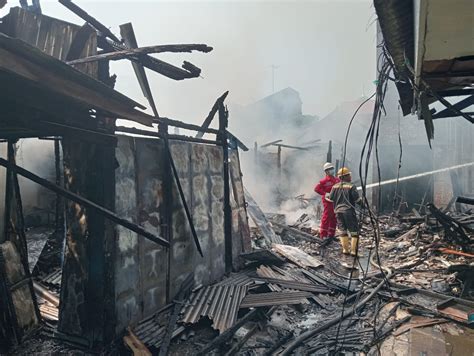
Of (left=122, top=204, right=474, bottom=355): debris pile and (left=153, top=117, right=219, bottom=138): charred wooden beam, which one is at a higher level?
(left=153, top=117, right=219, bottom=138): charred wooden beam

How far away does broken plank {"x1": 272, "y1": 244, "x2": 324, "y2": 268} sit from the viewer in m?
7.56

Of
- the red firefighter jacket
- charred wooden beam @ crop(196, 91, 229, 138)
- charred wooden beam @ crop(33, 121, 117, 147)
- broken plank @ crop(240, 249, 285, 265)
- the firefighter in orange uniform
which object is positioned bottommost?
broken plank @ crop(240, 249, 285, 265)

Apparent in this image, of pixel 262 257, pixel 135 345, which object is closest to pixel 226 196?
pixel 262 257

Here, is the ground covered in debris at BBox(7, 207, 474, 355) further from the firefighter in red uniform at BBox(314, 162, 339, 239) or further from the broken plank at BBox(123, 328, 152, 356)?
the firefighter in red uniform at BBox(314, 162, 339, 239)

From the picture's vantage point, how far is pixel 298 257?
7.93 m

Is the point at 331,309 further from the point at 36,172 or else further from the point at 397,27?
the point at 36,172

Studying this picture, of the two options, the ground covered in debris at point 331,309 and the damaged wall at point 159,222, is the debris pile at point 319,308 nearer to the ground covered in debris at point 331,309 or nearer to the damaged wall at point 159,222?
the ground covered in debris at point 331,309

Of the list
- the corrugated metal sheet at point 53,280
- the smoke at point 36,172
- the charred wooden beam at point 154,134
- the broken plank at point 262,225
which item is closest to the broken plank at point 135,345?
the charred wooden beam at point 154,134

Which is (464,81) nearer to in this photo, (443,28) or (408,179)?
(443,28)

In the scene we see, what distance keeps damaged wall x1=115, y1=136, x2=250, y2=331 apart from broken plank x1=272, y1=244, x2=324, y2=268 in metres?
1.96

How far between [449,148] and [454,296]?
1283 cm

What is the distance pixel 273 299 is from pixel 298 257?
Answer: 2583 millimetres

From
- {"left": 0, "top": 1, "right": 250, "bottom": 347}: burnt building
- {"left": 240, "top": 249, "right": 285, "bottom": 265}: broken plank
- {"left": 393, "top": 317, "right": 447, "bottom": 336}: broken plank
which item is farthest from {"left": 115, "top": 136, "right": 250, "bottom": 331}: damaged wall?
{"left": 393, "top": 317, "right": 447, "bottom": 336}: broken plank

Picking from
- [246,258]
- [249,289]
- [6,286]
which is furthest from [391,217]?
[6,286]
